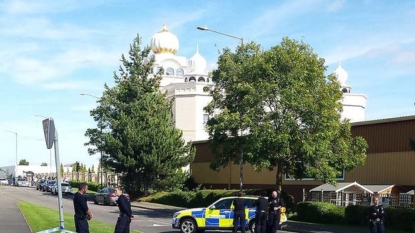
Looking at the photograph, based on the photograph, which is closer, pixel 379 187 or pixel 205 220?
pixel 205 220

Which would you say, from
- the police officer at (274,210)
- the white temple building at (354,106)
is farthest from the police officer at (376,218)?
the white temple building at (354,106)

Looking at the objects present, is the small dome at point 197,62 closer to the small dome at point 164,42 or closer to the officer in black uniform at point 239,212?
the small dome at point 164,42

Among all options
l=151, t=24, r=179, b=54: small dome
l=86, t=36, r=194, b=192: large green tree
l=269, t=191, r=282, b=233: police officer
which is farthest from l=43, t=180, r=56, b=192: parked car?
l=269, t=191, r=282, b=233: police officer

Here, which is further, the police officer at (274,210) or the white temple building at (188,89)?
the white temple building at (188,89)

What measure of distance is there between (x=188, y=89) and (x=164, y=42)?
17.6 meters

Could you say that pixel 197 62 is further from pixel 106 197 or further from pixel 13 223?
pixel 13 223

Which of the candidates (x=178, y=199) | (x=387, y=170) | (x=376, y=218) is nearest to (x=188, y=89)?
(x=178, y=199)

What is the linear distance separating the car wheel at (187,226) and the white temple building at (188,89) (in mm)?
37585

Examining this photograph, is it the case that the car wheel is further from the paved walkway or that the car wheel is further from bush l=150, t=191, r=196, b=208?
bush l=150, t=191, r=196, b=208

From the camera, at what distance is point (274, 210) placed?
19.1m

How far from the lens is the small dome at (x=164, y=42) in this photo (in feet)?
287

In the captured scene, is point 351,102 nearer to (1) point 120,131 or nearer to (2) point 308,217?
(1) point 120,131

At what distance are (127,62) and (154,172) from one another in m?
12.5

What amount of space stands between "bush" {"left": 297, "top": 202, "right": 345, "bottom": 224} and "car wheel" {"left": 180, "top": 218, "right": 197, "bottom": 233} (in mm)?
10382
